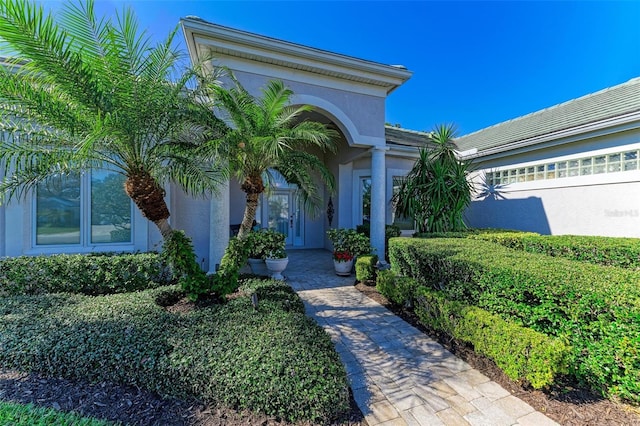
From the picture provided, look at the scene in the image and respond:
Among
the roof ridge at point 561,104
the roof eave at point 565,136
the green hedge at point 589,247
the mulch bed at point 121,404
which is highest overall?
the roof ridge at point 561,104

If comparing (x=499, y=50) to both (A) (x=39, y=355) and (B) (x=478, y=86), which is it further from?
(A) (x=39, y=355)

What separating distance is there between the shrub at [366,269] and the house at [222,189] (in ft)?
5.36

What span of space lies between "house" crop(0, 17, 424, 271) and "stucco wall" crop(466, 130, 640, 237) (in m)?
4.48

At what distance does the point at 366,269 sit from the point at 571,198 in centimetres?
686

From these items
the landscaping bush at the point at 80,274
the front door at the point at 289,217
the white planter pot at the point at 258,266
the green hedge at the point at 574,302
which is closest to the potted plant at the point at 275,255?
the white planter pot at the point at 258,266

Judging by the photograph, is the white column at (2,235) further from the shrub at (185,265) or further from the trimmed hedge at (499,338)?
the trimmed hedge at (499,338)

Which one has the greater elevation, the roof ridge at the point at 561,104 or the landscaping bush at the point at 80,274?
the roof ridge at the point at 561,104

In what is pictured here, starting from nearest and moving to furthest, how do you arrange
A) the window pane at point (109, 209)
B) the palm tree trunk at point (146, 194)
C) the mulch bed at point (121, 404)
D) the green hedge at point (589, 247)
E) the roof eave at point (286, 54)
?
1. the mulch bed at point (121, 404)
2. the palm tree trunk at point (146, 194)
3. the green hedge at point (589, 247)
4. the roof eave at point (286, 54)
5. the window pane at point (109, 209)

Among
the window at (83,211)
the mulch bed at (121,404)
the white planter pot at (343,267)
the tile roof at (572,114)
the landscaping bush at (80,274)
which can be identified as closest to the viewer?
the mulch bed at (121,404)

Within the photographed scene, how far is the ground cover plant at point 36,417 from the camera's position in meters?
2.37

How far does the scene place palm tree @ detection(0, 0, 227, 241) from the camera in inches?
130

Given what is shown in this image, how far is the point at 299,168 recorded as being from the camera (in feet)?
17.6

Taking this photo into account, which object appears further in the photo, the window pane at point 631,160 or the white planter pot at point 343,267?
the white planter pot at point 343,267

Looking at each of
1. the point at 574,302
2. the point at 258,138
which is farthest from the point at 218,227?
the point at 574,302
